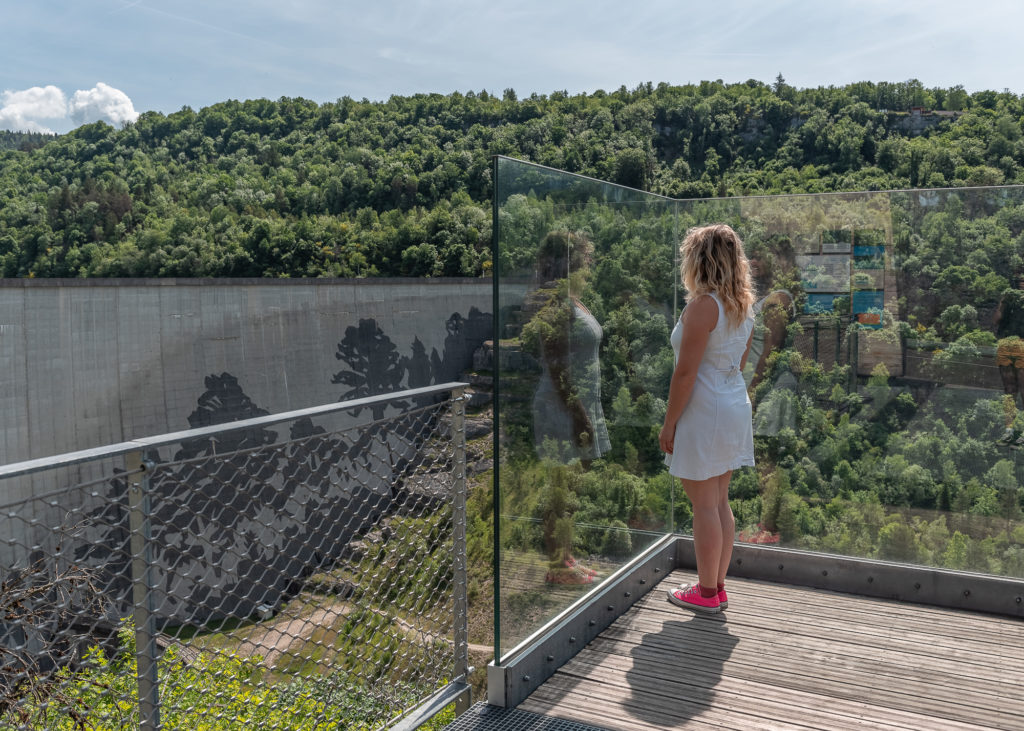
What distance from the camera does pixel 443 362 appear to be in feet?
83.0

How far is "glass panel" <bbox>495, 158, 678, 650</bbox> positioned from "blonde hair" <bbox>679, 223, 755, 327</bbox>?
1.10ft

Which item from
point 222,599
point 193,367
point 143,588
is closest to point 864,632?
point 222,599

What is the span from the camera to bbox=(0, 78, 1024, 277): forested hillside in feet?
129

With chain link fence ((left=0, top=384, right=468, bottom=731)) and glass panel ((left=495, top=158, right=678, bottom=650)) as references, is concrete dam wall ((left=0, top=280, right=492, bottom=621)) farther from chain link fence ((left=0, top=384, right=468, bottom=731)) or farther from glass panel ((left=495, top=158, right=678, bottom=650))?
chain link fence ((left=0, top=384, right=468, bottom=731))

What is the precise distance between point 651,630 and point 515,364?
1.16m

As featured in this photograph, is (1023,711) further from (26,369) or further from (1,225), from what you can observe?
(1,225)

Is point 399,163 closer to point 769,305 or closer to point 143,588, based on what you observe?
point 769,305

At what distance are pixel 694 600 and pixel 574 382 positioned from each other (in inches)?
38.9

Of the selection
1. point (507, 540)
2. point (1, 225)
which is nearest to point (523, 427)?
point (507, 540)

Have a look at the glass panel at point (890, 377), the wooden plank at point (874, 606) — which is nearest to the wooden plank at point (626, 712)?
the wooden plank at point (874, 606)

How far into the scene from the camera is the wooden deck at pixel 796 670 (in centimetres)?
212

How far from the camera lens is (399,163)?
51875mm

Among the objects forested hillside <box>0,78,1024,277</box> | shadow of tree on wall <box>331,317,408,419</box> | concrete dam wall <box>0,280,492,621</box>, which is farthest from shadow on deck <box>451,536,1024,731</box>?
forested hillside <box>0,78,1024,277</box>

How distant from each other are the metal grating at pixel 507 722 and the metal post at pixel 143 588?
944 millimetres
